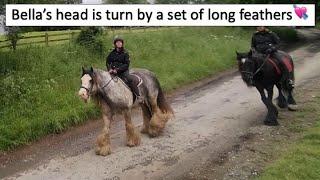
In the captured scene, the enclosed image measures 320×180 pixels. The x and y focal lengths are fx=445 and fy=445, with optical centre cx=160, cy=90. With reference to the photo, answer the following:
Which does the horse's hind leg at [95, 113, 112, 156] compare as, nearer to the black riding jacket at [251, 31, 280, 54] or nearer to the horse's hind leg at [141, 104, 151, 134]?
the horse's hind leg at [141, 104, 151, 134]

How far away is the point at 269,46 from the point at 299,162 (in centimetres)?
436

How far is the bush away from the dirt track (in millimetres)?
5729

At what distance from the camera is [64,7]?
1719 centimetres

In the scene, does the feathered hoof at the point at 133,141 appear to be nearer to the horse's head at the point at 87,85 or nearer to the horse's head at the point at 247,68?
the horse's head at the point at 87,85

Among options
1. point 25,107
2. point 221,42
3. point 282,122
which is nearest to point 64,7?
point 25,107

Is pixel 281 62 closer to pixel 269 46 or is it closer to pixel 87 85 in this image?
pixel 269 46

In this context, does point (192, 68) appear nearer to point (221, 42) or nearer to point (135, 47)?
point (135, 47)

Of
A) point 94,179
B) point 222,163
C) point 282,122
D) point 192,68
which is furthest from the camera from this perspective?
point 192,68

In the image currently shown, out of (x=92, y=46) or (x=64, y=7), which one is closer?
(x=64, y=7)

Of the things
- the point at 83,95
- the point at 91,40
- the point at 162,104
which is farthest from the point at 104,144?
the point at 91,40

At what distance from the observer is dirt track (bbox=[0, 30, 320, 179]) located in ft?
28.5

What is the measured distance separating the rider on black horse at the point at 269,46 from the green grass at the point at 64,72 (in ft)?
16.5

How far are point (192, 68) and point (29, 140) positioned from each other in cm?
1047

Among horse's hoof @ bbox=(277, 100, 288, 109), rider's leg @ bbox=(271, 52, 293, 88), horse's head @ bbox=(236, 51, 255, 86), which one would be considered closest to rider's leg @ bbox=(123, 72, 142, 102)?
horse's head @ bbox=(236, 51, 255, 86)
